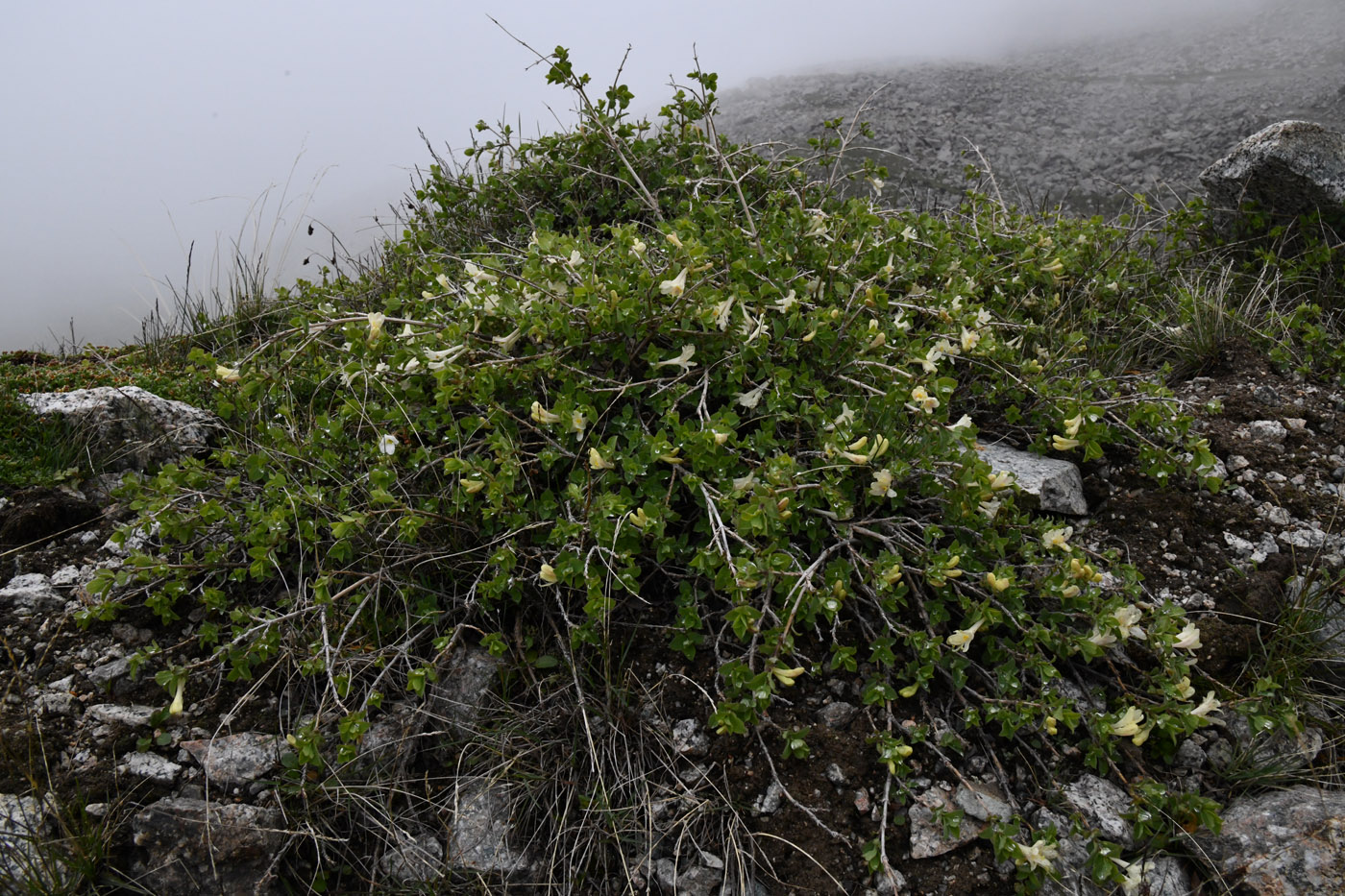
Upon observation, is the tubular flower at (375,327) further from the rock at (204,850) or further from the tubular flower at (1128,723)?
the tubular flower at (1128,723)

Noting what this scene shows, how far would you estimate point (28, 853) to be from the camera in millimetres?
2041

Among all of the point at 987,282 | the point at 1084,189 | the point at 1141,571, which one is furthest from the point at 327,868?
the point at 1084,189

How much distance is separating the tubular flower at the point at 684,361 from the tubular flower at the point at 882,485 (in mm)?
717

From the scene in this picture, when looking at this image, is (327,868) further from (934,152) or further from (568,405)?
(934,152)

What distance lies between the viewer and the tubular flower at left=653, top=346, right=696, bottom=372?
2.65 metres

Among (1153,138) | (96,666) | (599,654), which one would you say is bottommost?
(599,654)

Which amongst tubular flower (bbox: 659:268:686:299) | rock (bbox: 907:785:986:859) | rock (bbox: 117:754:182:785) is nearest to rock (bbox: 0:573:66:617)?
rock (bbox: 117:754:182:785)

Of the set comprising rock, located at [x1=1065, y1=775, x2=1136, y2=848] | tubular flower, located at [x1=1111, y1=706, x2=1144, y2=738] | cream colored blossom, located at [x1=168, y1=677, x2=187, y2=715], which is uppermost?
cream colored blossom, located at [x1=168, y1=677, x2=187, y2=715]

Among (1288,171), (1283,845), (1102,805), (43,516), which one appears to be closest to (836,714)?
(1102,805)

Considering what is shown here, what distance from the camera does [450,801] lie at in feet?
7.64

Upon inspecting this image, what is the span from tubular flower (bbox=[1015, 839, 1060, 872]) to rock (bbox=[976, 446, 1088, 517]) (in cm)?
118

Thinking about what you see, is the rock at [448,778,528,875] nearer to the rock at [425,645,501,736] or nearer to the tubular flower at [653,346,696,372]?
the rock at [425,645,501,736]

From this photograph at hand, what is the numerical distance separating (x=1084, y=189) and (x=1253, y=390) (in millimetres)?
4423

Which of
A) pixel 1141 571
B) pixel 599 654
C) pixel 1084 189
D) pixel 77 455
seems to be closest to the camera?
pixel 599 654
